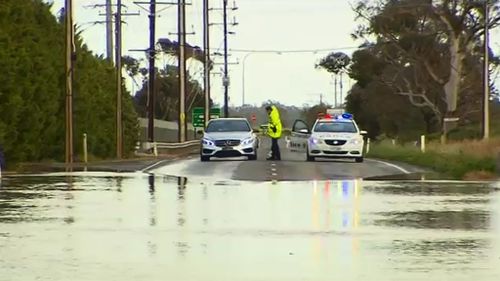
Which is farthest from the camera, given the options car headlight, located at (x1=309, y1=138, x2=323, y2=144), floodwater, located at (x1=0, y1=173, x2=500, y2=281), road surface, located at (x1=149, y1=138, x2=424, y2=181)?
car headlight, located at (x1=309, y1=138, x2=323, y2=144)

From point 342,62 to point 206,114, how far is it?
A: 994 inches

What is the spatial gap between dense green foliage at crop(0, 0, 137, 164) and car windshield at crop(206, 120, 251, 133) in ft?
17.7

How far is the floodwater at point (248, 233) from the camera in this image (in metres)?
9.82

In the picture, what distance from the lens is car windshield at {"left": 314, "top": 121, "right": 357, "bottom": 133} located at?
33906 mm

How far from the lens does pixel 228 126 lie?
3506 cm

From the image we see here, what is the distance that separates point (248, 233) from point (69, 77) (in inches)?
911

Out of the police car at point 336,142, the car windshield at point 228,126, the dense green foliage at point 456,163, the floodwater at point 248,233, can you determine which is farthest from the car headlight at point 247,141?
the floodwater at point 248,233

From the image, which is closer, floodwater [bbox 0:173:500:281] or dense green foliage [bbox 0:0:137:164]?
floodwater [bbox 0:173:500:281]

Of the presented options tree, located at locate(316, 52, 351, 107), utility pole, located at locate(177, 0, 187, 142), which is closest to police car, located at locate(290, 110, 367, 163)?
utility pole, located at locate(177, 0, 187, 142)

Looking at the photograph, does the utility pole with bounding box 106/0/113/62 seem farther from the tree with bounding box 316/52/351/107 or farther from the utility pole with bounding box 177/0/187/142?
the tree with bounding box 316/52/351/107

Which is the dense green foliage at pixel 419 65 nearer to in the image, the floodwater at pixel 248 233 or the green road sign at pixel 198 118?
the green road sign at pixel 198 118

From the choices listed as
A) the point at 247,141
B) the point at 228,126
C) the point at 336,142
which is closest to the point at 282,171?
the point at 336,142

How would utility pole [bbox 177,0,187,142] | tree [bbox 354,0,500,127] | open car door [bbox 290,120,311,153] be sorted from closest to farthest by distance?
open car door [bbox 290,120,311,153], utility pole [bbox 177,0,187,142], tree [bbox 354,0,500,127]

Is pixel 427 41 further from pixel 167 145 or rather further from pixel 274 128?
pixel 274 128
